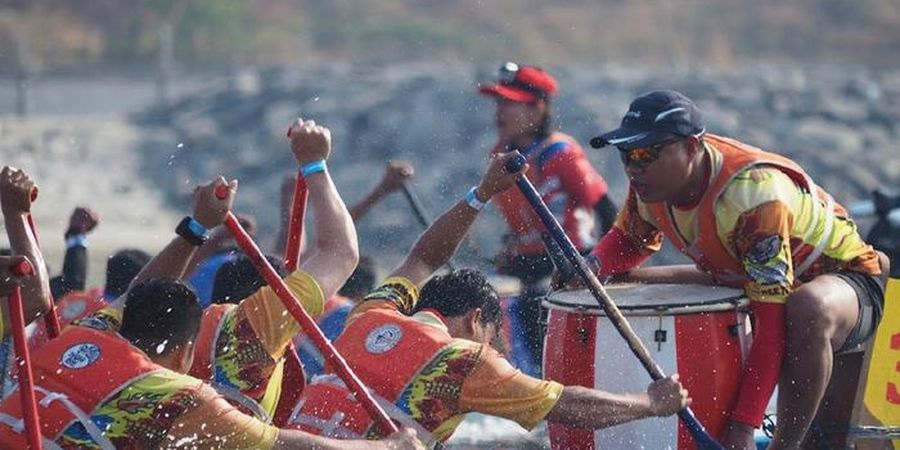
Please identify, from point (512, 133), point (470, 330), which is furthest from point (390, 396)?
point (512, 133)

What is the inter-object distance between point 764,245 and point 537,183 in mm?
2624

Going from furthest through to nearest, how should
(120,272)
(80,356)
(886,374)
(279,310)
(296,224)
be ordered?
(120,272) < (886,374) < (296,224) < (279,310) < (80,356)

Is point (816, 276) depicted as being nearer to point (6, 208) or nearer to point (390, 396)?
point (390, 396)

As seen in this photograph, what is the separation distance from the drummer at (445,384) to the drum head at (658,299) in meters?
0.29

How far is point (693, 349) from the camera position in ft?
19.0

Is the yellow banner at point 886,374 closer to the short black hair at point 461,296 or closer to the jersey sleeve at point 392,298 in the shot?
the short black hair at point 461,296

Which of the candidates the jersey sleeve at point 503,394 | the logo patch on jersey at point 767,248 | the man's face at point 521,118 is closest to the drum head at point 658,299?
the logo patch on jersey at point 767,248

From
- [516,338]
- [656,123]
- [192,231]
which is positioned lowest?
[516,338]

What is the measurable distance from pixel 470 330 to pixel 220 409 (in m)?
1.08

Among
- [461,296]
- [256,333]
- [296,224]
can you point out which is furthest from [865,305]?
[256,333]

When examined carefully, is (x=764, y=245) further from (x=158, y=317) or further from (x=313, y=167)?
(x=158, y=317)

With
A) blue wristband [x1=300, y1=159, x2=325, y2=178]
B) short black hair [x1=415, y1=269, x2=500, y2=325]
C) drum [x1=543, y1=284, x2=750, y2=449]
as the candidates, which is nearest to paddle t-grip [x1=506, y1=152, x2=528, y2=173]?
short black hair [x1=415, y1=269, x2=500, y2=325]

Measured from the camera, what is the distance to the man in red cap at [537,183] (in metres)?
8.16

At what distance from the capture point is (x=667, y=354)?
19.0 feet
